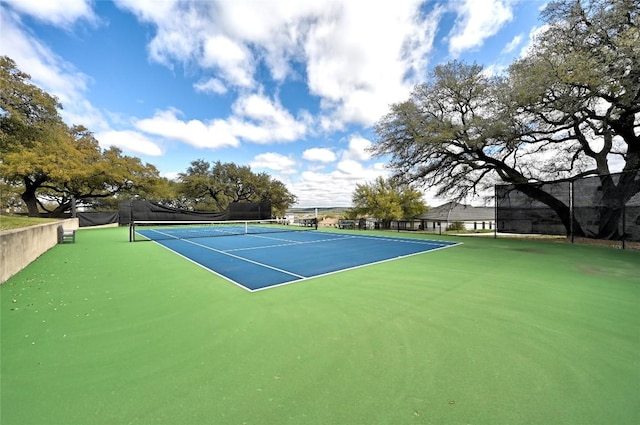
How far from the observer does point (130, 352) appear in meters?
2.31

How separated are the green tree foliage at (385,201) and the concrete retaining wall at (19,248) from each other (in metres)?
20.6

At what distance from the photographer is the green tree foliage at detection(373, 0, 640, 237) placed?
8.31 meters

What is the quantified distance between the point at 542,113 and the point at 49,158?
98.0ft

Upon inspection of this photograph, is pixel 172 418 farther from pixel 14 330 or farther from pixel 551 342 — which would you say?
pixel 551 342

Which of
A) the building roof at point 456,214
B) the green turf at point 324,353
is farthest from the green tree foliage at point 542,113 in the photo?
the building roof at point 456,214

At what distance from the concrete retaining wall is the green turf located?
0.61 metres

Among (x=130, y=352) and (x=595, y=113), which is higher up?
(x=595, y=113)

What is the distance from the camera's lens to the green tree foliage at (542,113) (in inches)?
327

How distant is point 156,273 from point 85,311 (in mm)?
Result: 2213

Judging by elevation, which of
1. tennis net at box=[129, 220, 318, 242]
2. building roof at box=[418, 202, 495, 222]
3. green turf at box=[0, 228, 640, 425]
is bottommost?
green turf at box=[0, 228, 640, 425]

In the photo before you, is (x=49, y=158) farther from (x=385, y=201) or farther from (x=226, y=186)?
(x=385, y=201)

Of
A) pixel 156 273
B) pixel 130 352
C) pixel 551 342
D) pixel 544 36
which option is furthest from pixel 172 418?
pixel 544 36

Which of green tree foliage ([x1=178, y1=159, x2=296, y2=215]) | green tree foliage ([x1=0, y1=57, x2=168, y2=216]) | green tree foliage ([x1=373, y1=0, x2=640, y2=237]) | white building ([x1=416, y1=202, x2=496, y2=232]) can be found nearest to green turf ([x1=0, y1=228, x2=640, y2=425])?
green tree foliage ([x1=373, y1=0, x2=640, y2=237])

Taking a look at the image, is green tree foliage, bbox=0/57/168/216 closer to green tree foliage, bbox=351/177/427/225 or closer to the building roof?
green tree foliage, bbox=351/177/427/225
